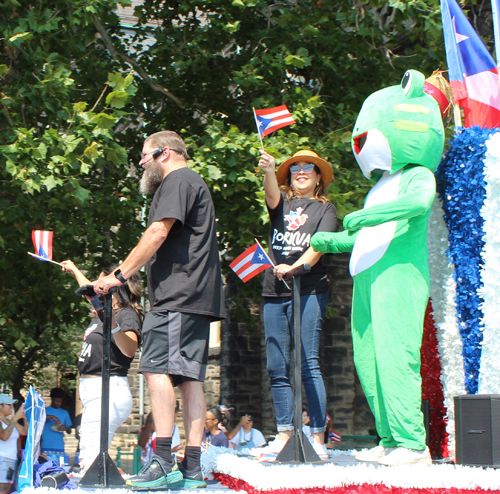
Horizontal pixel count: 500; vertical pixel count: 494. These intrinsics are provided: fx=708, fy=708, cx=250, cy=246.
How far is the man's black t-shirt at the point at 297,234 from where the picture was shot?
14.4 feet

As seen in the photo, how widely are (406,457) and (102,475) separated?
4.91ft

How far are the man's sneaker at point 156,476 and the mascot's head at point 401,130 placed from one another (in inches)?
78.8

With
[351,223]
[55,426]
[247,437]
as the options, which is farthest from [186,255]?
[247,437]

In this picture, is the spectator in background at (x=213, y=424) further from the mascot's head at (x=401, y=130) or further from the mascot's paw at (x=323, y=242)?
the mascot's head at (x=401, y=130)

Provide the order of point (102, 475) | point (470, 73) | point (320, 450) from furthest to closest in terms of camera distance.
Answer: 1. point (470, 73)
2. point (320, 450)
3. point (102, 475)

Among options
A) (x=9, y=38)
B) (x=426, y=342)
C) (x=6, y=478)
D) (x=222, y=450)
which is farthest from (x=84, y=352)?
(x=9, y=38)

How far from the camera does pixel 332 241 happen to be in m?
4.07

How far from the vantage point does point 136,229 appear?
863 centimetres

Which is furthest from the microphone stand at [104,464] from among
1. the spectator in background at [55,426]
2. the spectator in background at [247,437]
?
the spectator in background at [247,437]

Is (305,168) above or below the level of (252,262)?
above

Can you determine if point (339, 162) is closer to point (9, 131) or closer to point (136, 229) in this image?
point (136, 229)

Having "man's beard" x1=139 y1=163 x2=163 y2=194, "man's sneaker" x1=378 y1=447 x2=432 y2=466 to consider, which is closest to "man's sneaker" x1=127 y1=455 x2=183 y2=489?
"man's sneaker" x1=378 y1=447 x2=432 y2=466

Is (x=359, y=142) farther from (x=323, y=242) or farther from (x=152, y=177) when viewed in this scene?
(x=152, y=177)

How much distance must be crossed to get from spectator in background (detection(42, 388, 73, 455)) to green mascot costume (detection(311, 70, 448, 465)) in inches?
214
